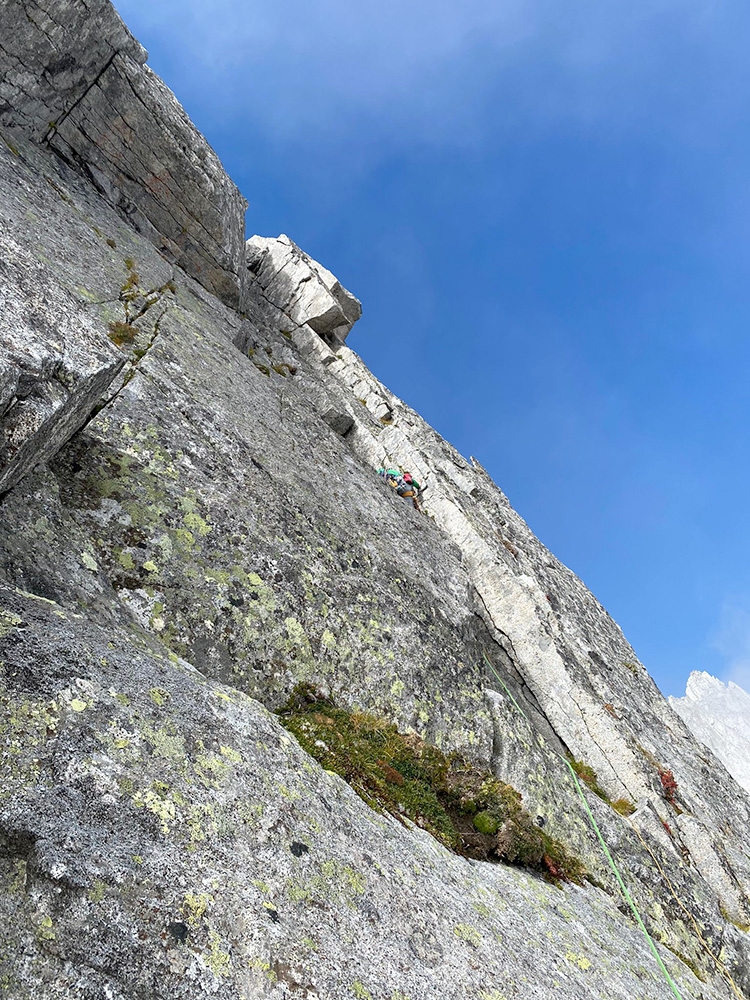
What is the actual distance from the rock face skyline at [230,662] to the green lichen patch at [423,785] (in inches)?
19.3

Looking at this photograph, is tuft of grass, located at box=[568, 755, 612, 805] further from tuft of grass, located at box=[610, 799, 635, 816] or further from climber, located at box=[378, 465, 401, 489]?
climber, located at box=[378, 465, 401, 489]

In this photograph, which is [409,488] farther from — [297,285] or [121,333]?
[297,285]

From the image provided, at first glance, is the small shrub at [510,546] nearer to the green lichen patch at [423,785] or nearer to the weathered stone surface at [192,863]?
the green lichen patch at [423,785]

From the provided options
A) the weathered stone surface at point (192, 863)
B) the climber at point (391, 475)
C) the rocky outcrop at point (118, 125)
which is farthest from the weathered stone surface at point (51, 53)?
the weathered stone surface at point (192, 863)

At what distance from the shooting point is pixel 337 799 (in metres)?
8.67

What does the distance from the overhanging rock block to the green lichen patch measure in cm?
622

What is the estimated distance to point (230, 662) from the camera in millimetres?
11141

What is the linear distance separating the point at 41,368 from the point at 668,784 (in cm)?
2202

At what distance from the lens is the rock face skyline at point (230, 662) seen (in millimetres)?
5844

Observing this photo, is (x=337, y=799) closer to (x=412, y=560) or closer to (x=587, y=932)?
(x=587, y=932)

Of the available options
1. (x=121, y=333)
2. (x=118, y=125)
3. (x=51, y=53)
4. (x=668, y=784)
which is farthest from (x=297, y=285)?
(x=668, y=784)

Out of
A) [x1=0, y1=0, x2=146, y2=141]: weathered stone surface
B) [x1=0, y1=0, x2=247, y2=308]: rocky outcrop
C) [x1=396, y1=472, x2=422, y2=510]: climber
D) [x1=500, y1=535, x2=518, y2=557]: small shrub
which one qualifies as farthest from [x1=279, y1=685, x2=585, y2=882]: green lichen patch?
[x1=0, y1=0, x2=146, y2=141]: weathered stone surface

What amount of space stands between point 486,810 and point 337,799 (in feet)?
16.1

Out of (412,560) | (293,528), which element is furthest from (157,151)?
(412,560)
